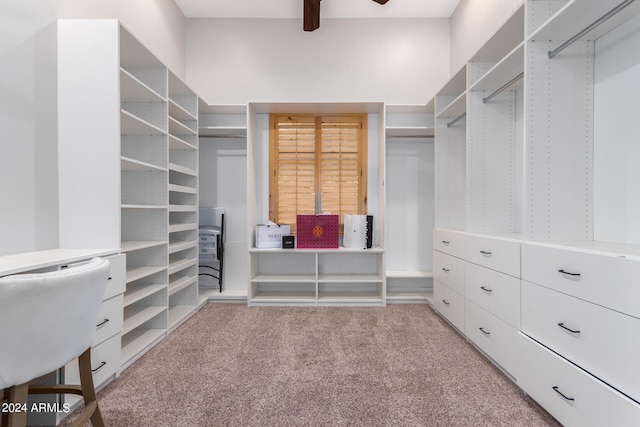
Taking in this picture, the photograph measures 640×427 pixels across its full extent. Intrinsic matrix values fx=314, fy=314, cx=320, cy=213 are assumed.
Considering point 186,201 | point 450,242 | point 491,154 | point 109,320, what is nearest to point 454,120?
point 491,154

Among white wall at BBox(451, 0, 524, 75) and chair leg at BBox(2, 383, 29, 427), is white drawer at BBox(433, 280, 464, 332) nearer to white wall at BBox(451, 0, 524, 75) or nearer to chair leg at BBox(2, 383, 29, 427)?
white wall at BBox(451, 0, 524, 75)

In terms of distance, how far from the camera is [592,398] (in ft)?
4.08

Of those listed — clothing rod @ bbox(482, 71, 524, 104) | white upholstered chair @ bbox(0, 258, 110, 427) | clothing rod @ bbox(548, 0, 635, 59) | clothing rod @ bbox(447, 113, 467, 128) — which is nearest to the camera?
white upholstered chair @ bbox(0, 258, 110, 427)

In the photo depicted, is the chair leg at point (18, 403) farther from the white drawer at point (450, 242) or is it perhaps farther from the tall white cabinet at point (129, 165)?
the white drawer at point (450, 242)

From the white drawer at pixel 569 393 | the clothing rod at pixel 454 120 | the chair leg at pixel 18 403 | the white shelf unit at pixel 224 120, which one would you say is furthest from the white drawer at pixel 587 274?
the white shelf unit at pixel 224 120

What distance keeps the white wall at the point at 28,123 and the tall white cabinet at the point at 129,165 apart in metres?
0.07

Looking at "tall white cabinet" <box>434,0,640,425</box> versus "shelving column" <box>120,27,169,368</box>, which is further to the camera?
"shelving column" <box>120,27,169,368</box>

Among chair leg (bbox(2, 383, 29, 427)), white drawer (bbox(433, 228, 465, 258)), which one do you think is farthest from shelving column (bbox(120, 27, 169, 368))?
white drawer (bbox(433, 228, 465, 258))

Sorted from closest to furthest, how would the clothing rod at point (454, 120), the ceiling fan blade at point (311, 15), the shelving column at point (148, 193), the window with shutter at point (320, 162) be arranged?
the shelving column at point (148, 193) → the clothing rod at point (454, 120) → the ceiling fan blade at point (311, 15) → the window with shutter at point (320, 162)

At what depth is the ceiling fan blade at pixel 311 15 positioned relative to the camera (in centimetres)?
322

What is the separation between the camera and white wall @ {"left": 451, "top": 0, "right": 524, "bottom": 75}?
2.76 meters

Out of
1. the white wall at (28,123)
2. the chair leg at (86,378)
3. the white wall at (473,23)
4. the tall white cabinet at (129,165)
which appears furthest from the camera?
the white wall at (473,23)

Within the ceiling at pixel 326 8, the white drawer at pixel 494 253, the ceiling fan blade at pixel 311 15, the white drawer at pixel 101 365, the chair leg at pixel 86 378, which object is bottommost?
the white drawer at pixel 101 365

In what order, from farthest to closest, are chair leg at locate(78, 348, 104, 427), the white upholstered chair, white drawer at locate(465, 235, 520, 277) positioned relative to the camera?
1. white drawer at locate(465, 235, 520, 277)
2. chair leg at locate(78, 348, 104, 427)
3. the white upholstered chair
